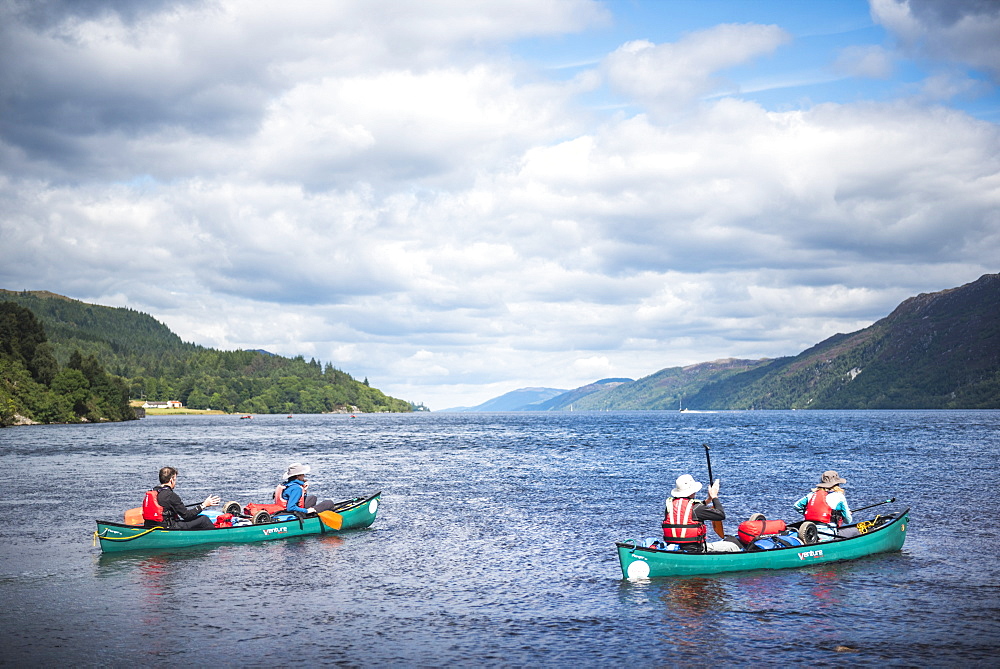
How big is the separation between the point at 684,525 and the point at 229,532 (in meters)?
18.4

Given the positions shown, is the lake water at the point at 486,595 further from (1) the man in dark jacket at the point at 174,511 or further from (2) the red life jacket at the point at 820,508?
(2) the red life jacket at the point at 820,508

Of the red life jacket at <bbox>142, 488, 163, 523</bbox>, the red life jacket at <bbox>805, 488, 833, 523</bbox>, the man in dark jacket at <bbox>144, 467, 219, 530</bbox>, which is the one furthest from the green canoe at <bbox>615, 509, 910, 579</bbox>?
the red life jacket at <bbox>142, 488, 163, 523</bbox>

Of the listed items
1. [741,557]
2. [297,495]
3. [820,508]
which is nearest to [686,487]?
[741,557]

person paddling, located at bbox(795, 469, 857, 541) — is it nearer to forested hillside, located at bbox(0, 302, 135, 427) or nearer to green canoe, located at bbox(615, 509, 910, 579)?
green canoe, located at bbox(615, 509, 910, 579)

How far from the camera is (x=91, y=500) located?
46781 mm

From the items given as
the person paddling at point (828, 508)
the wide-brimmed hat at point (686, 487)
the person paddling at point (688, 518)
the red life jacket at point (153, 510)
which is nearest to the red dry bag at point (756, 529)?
the person paddling at point (828, 508)

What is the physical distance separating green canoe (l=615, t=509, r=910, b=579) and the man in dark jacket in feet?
55.2

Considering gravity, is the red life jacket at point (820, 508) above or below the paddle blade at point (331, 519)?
above

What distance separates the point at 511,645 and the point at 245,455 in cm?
7876

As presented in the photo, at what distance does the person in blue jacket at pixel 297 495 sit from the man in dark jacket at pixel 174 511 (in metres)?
3.81

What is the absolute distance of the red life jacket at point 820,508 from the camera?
27987 mm

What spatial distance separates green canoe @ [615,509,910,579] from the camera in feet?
80.5

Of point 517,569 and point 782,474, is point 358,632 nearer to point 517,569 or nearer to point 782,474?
point 517,569

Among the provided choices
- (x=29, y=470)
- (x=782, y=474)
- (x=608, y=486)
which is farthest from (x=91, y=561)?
(x=782, y=474)
